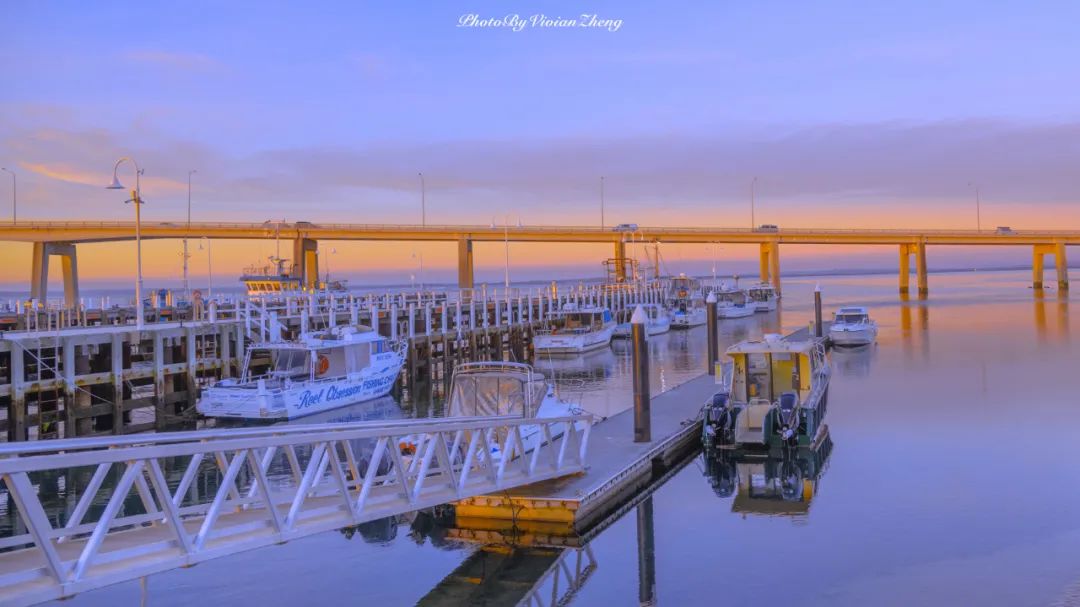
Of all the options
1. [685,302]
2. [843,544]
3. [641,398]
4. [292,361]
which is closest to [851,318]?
[685,302]

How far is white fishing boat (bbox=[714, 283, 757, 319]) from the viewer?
262 feet

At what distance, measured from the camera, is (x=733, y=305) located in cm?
8144

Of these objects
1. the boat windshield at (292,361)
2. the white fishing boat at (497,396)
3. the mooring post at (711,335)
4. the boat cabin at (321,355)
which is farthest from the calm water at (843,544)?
the boat windshield at (292,361)

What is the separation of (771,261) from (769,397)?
9964 cm

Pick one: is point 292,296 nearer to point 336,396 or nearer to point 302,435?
point 336,396

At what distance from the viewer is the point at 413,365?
37.5m

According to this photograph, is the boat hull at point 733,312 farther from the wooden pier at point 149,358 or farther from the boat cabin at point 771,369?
the boat cabin at point 771,369

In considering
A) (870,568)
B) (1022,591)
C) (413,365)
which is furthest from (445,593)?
(413,365)

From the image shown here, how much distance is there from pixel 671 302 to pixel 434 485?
63.1 meters

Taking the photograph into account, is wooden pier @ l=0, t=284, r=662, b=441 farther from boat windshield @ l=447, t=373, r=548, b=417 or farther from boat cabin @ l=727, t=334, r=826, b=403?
boat cabin @ l=727, t=334, r=826, b=403

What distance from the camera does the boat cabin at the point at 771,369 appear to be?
880 inches

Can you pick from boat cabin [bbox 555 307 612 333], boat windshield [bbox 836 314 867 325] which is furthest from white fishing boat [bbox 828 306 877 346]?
boat cabin [bbox 555 307 612 333]

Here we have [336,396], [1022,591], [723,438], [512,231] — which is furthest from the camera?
[512,231]

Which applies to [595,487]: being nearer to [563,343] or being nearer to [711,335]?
[711,335]
